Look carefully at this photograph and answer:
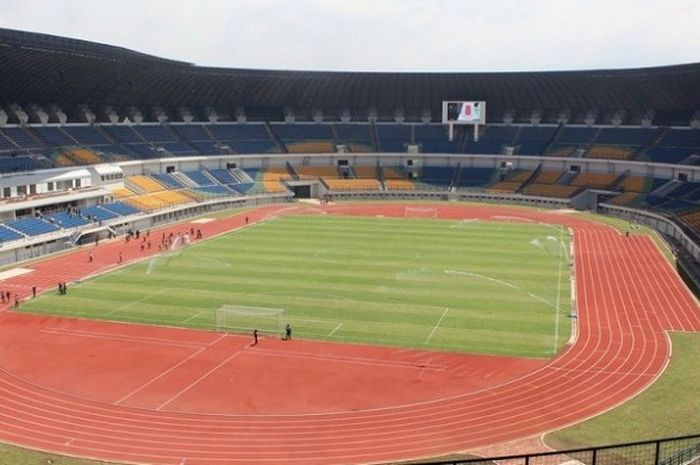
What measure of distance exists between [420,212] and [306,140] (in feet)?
97.1

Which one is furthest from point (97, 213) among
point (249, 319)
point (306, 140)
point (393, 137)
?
point (393, 137)

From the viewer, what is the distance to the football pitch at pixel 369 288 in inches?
1401

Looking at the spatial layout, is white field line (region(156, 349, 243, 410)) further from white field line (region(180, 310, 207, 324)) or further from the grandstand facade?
the grandstand facade

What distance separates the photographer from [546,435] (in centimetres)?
2394

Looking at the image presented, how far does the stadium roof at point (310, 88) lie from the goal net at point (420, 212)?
25.2 metres

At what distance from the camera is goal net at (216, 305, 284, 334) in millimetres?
36203

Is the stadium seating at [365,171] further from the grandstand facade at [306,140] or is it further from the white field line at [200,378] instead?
the white field line at [200,378]

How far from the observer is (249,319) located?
37.6 m

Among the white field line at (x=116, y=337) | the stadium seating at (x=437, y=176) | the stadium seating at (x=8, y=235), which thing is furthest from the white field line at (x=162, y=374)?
the stadium seating at (x=437, y=176)

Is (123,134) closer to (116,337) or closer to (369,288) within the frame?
(369,288)

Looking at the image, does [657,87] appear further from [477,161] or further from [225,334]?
[225,334]

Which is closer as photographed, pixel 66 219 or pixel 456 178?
pixel 66 219

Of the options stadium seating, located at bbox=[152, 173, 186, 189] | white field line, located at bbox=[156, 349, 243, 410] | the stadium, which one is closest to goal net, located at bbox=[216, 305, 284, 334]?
the stadium

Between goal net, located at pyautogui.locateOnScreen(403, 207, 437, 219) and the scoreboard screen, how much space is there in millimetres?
19580
